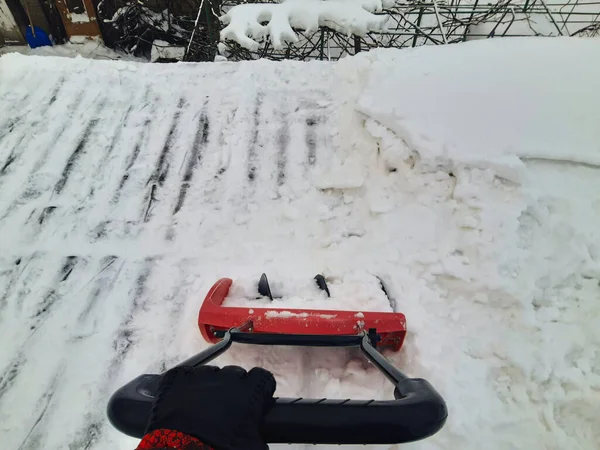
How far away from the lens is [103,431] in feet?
5.53

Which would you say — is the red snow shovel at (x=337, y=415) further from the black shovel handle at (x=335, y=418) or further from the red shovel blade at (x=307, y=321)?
the red shovel blade at (x=307, y=321)

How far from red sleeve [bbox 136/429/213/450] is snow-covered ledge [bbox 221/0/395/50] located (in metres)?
3.73

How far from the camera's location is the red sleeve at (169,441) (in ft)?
2.41

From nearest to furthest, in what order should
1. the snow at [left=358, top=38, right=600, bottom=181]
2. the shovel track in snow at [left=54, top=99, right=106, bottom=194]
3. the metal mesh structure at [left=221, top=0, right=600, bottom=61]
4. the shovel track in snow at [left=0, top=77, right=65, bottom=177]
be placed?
the snow at [left=358, top=38, right=600, bottom=181] < the shovel track in snow at [left=54, top=99, right=106, bottom=194] < the shovel track in snow at [left=0, top=77, right=65, bottom=177] < the metal mesh structure at [left=221, top=0, right=600, bottom=61]

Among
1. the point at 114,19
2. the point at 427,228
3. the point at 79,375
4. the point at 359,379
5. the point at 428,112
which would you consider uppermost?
the point at 428,112

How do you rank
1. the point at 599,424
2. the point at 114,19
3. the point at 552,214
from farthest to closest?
the point at 114,19 → the point at 552,214 → the point at 599,424

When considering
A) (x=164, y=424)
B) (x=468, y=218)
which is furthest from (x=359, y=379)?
(x=164, y=424)

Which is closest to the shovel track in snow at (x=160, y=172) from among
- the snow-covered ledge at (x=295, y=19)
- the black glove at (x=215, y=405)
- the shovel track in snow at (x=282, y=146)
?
the shovel track in snow at (x=282, y=146)

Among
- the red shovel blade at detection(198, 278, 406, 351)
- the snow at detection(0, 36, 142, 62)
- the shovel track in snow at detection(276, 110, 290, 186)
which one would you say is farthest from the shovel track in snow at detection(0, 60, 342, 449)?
the snow at detection(0, 36, 142, 62)

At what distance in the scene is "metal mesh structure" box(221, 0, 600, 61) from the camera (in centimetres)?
509

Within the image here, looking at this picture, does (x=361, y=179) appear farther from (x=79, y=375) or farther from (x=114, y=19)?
(x=114, y=19)

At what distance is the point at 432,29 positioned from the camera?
18.9 feet

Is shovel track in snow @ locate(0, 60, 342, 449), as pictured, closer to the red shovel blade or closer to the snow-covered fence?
the red shovel blade

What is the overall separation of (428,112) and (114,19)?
21.8ft
